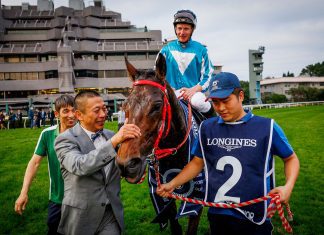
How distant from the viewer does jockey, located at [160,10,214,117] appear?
403 centimetres

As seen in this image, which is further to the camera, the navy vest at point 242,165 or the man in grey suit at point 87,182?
the man in grey suit at point 87,182

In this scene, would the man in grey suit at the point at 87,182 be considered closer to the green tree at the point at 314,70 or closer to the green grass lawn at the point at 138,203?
the green grass lawn at the point at 138,203

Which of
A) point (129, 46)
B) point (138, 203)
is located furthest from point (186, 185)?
point (129, 46)

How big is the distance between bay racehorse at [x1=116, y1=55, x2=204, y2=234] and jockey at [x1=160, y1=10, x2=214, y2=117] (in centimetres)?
65

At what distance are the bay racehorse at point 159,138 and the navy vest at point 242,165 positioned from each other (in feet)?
1.83

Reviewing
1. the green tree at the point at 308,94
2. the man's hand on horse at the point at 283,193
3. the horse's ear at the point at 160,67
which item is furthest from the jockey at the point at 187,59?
the green tree at the point at 308,94

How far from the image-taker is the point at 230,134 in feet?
8.34

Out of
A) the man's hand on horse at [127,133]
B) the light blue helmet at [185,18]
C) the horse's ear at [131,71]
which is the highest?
the light blue helmet at [185,18]

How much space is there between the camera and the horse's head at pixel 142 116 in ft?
7.54

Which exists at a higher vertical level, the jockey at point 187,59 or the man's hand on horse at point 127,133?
the jockey at point 187,59

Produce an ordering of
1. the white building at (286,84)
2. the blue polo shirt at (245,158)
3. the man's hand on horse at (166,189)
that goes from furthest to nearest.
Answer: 1. the white building at (286,84)
2. the man's hand on horse at (166,189)
3. the blue polo shirt at (245,158)

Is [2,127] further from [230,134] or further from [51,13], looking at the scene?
[51,13]

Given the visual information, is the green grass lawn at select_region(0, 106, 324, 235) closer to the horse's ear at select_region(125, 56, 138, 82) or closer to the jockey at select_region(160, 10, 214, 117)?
the jockey at select_region(160, 10, 214, 117)

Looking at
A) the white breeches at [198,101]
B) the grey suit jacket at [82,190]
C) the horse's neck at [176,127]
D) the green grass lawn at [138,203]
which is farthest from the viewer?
the green grass lawn at [138,203]
